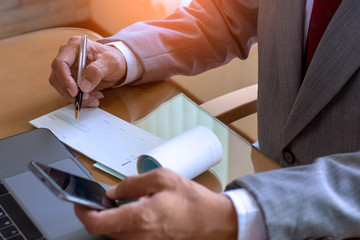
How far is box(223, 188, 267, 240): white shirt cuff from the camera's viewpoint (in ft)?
2.37

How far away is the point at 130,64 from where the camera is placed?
115 cm

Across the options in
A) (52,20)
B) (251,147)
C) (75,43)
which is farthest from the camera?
(52,20)

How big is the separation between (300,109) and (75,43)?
504 mm

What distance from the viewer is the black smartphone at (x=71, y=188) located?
0.64 m

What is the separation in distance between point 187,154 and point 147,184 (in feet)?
0.54

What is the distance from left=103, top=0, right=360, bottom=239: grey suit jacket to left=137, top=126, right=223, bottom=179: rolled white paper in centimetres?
10

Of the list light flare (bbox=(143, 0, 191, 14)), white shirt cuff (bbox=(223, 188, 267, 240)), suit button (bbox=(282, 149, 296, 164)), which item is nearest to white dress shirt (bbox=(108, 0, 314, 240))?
white shirt cuff (bbox=(223, 188, 267, 240))

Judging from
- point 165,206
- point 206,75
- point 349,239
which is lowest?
point 206,75

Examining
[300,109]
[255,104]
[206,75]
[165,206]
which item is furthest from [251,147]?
[206,75]

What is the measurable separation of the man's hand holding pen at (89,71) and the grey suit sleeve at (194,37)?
0.06m

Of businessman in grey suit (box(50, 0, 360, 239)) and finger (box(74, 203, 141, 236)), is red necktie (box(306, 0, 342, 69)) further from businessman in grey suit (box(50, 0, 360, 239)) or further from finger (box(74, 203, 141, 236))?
finger (box(74, 203, 141, 236))

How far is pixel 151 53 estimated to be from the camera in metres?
1.17

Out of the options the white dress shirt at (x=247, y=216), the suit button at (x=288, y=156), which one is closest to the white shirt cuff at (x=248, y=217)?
the white dress shirt at (x=247, y=216)

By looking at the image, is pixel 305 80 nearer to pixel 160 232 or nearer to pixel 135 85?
pixel 135 85
